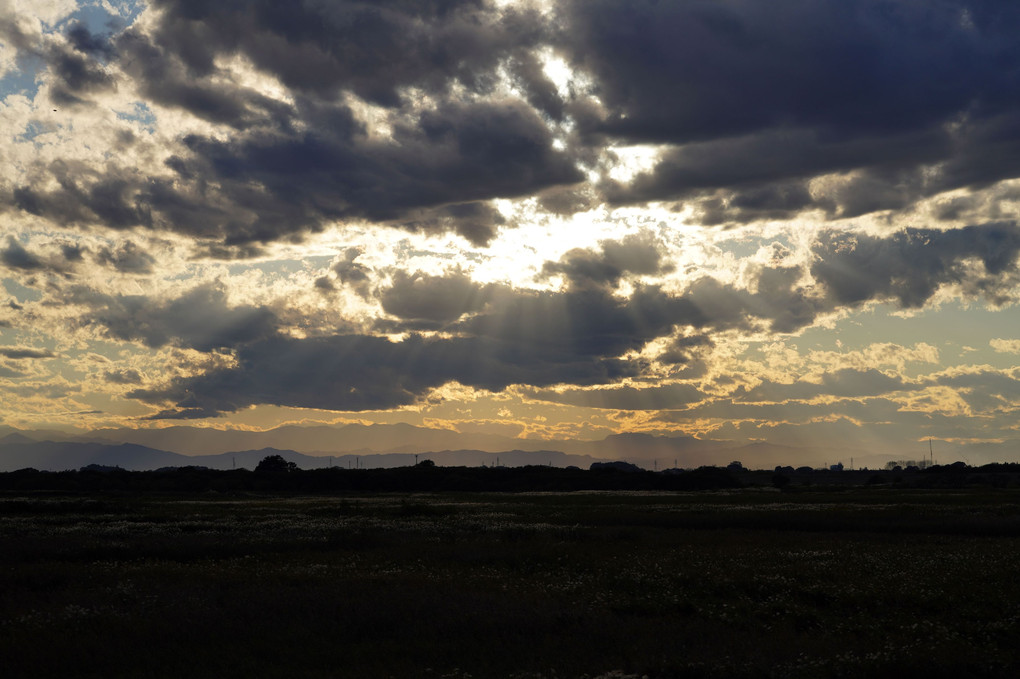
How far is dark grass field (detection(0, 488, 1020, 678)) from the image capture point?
664 inches

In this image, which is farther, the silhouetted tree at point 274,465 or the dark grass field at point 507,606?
the silhouetted tree at point 274,465

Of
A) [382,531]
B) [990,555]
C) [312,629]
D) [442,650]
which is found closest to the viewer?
[442,650]

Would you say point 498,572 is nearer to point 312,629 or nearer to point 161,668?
point 312,629

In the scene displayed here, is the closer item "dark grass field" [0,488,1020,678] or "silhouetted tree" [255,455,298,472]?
"dark grass field" [0,488,1020,678]

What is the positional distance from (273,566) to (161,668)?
580 inches

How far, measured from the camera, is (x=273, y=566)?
31.4 meters

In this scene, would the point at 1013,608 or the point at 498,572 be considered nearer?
the point at 1013,608

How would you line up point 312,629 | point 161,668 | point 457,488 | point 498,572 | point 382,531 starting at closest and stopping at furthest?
point 161,668 → point 312,629 → point 498,572 → point 382,531 → point 457,488

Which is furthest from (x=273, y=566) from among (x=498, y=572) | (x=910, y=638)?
(x=910, y=638)

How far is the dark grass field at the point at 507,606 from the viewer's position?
1686 cm

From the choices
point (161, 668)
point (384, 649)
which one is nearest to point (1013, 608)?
point (384, 649)

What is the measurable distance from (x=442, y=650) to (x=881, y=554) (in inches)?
924

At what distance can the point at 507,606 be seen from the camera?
2217cm

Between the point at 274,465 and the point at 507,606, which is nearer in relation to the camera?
the point at 507,606
